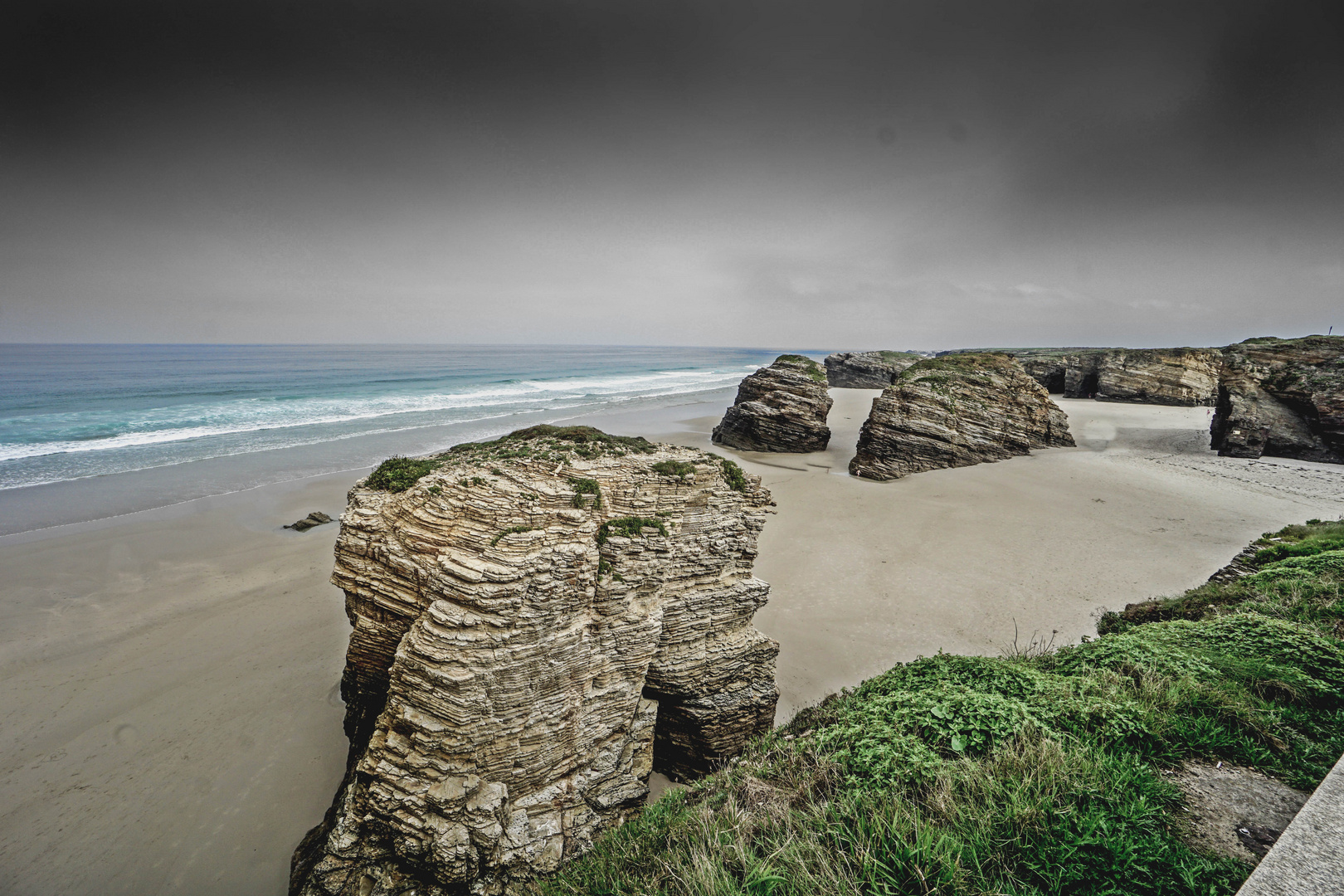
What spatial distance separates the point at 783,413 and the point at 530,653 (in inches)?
962

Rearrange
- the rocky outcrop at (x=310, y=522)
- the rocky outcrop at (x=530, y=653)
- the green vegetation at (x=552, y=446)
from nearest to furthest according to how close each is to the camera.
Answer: the rocky outcrop at (x=530, y=653), the green vegetation at (x=552, y=446), the rocky outcrop at (x=310, y=522)

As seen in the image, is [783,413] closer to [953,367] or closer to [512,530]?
[953,367]

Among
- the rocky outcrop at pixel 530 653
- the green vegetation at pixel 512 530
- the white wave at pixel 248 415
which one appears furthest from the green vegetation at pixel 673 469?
the white wave at pixel 248 415

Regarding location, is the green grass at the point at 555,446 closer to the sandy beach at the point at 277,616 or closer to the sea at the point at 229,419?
the sandy beach at the point at 277,616

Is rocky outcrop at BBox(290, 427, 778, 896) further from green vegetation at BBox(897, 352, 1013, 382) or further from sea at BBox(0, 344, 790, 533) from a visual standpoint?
green vegetation at BBox(897, 352, 1013, 382)

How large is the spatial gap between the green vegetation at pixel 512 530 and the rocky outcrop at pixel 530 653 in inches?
0.9

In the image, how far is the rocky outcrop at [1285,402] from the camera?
23984 millimetres

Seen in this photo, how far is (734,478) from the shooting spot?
325 inches

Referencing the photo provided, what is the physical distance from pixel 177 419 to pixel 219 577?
104 ft

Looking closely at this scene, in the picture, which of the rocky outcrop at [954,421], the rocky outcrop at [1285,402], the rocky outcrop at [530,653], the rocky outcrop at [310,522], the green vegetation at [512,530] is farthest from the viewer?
the rocky outcrop at [1285,402]

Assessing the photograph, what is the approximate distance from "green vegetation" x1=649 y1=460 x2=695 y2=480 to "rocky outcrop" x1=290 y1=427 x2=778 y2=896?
3cm

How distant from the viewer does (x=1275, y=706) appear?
4953mm

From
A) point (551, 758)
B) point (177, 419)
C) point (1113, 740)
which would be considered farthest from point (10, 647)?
point (177, 419)

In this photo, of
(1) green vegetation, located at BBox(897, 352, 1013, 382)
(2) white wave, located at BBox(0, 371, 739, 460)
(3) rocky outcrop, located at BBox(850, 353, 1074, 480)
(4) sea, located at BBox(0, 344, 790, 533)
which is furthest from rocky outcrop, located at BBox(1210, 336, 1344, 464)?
(2) white wave, located at BBox(0, 371, 739, 460)
